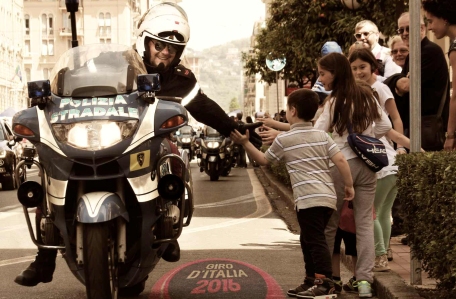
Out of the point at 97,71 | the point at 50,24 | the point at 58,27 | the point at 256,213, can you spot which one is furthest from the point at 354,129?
the point at 50,24

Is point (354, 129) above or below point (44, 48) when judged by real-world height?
below

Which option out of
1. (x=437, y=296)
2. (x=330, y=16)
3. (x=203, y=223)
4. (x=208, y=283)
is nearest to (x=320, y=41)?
(x=330, y=16)

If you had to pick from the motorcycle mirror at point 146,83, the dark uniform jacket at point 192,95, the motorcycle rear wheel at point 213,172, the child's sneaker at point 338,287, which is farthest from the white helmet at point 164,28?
the motorcycle rear wheel at point 213,172

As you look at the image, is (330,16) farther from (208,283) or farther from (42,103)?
(42,103)

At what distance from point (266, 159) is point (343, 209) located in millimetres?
729

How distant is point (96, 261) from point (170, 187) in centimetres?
76

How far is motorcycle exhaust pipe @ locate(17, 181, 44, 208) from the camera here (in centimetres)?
583

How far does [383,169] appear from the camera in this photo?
25.0ft

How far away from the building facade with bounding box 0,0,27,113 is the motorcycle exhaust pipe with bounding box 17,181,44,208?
81976 millimetres

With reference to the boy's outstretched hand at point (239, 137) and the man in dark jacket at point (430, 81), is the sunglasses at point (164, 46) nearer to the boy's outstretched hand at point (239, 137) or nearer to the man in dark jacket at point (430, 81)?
the boy's outstretched hand at point (239, 137)

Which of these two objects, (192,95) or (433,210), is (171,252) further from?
(433,210)

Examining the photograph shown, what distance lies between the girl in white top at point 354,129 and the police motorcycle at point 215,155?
62.6ft

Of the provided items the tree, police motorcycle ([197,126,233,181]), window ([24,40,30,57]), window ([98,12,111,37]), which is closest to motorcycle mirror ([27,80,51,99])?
the tree

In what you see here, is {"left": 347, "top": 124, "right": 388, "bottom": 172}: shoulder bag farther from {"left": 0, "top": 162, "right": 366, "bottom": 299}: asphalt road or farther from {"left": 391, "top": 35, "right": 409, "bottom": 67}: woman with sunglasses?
{"left": 391, "top": 35, "right": 409, "bottom": 67}: woman with sunglasses
